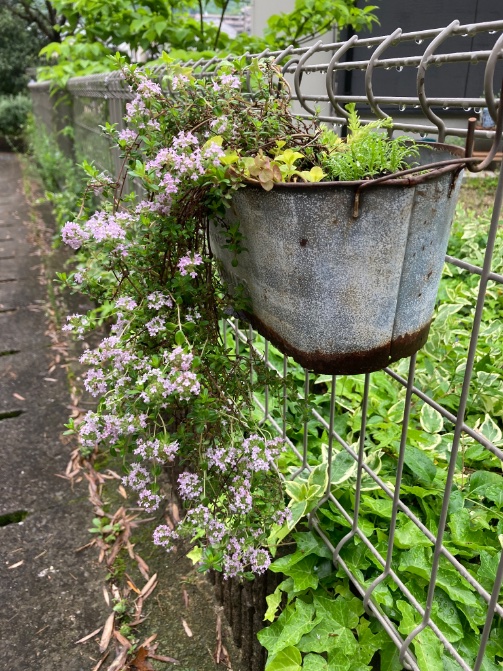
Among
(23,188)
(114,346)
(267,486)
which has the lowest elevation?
(23,188)

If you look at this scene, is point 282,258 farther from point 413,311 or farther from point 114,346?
point 114,346

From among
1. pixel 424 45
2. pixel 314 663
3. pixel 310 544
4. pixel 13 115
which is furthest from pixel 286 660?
pixel 13 115

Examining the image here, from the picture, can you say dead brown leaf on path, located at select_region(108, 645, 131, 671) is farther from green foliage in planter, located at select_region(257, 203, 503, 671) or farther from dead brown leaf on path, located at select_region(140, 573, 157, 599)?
green foliage in planter, located at select_region(257, 203, 503, 671)

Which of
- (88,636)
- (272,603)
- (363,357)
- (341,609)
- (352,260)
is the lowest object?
(88,636)

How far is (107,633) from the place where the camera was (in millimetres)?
1993

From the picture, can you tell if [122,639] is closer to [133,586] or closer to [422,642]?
[133,586]

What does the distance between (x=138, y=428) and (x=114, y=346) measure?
0.20m

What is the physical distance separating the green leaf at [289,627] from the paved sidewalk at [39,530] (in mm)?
677

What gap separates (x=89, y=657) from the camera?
1.92m

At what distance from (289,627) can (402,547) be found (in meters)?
0.37

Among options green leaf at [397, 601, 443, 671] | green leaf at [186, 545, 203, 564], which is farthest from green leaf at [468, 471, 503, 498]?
green leaf at [186, 545, 203, 564]

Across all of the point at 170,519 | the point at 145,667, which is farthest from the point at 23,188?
the point at 145,667

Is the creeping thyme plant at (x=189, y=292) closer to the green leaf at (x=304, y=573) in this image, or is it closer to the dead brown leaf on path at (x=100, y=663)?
the green leaf at (x=304, y=573)

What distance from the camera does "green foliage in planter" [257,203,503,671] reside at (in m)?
1.44
